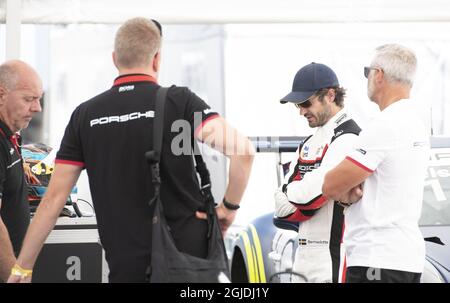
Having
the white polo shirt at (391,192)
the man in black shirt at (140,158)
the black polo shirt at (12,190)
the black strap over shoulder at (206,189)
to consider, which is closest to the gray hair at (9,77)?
the black polo shirt at (12,190)

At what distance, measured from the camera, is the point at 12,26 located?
18.5ft

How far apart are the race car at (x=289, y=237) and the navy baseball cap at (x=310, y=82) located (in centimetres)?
66

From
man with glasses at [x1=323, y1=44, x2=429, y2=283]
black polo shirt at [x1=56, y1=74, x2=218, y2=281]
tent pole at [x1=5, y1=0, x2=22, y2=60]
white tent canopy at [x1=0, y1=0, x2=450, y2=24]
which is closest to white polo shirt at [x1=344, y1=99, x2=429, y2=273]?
man with glasses at [x1=323, y1=44, x2=429, y2=283]

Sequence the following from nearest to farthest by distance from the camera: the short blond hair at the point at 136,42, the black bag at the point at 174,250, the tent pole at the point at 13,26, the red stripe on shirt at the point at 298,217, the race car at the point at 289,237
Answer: the black bag at the point at 174,250, the short blond hair at the point at 136,42, the red stripe on shirt at the point at 298,217, the race car at the point at 289,237, the tent pole at the point at 13,26

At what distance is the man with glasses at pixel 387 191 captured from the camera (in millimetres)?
3762

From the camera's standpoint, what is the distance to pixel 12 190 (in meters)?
4.13

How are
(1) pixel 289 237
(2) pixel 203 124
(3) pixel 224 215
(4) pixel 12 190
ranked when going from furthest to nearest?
(1) pixel 289 237 < (4) pixel 12 190 < (3) pixel 224 215 < (2) pixel 203 124

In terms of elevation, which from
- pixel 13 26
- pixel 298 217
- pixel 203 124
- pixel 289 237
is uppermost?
pixel 13 26

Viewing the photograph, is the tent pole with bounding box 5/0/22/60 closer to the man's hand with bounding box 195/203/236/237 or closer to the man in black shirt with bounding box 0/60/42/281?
the man in black shirt with bounding box 0/60/42/281

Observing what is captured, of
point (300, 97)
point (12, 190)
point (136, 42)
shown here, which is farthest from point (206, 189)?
point (300, 97)

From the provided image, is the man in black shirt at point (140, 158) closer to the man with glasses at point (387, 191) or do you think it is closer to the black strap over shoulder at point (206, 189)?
the black strap over shoulder at point (206, 189)

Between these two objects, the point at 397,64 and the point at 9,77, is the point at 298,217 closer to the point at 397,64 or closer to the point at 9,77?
the point at 397,64

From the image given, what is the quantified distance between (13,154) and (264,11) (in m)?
2.37
